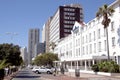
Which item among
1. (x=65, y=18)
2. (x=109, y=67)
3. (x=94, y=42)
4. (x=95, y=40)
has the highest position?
(x=65, y=18)

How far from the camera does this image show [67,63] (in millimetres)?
96375

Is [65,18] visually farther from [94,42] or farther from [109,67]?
[109,67]

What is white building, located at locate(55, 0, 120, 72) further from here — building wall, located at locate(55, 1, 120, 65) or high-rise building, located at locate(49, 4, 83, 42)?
high-rise building, located at locate(49, 4, 83, 42)

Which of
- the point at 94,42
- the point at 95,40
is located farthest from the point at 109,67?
the point at 94,42

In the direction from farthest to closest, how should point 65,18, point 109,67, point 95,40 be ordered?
point 65,18
point 95,40
point 109,67

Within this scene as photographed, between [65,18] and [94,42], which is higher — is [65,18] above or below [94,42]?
above

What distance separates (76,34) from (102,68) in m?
35.6

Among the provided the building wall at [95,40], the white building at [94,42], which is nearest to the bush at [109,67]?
the white building at [94,42]

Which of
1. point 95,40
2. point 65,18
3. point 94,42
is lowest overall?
point 94,42

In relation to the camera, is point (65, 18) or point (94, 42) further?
point (65, 18)

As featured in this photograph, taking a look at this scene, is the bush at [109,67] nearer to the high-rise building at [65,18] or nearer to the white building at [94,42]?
the white building at [94,42]

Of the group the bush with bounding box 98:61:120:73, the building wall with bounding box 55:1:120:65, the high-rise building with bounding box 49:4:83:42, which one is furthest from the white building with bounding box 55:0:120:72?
the high-rise building with bounding box 49:4:83:42

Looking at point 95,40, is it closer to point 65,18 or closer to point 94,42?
point 94,42

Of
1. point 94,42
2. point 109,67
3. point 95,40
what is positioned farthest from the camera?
point 94,42
